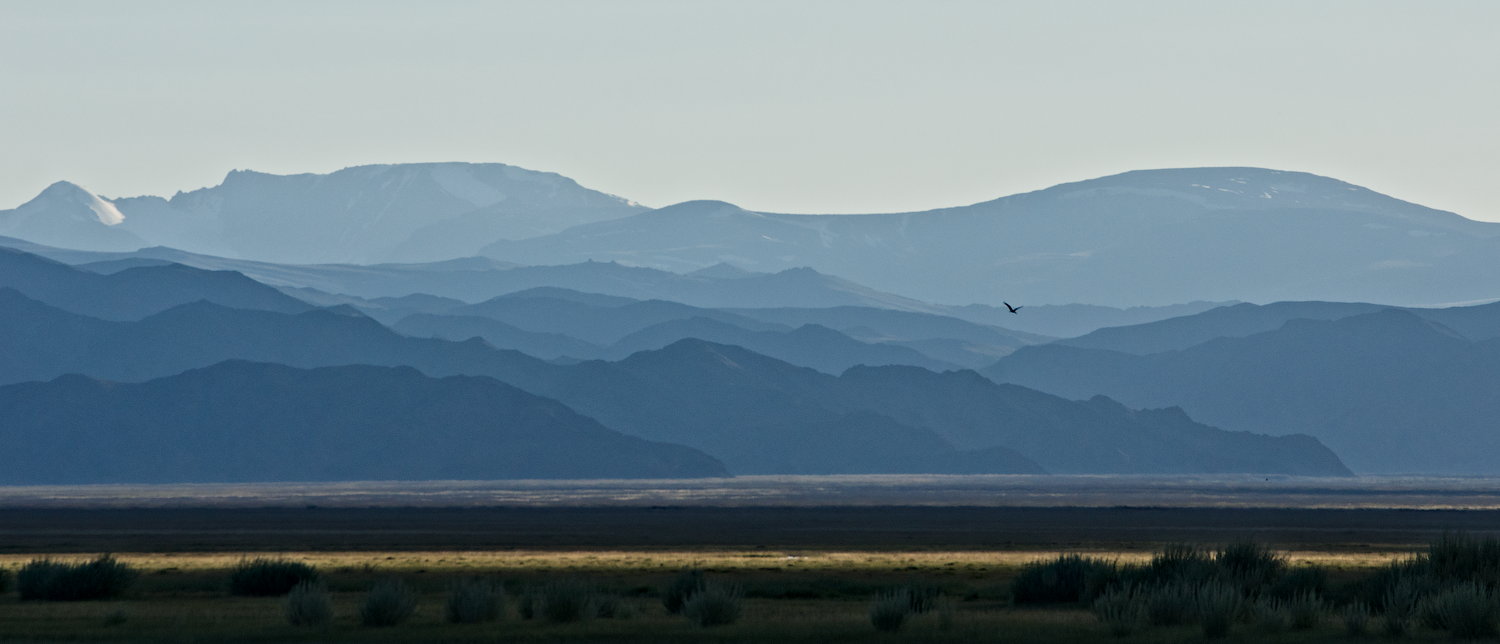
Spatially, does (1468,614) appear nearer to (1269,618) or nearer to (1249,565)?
(1269,618)

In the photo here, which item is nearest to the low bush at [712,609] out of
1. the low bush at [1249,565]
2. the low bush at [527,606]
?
the low bush at [527,606]

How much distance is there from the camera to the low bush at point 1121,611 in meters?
37.2

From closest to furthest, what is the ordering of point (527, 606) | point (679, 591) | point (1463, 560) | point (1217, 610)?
point (1217, 610) → point (527, 606) → point (679, 591) → point (1463, 560)

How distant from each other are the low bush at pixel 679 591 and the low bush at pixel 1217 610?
32.4 feet

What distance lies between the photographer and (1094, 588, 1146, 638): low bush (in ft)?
122

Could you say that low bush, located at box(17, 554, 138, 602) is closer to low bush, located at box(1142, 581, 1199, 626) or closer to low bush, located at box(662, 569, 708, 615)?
low bush, located at box(662, 569, 708, 615)

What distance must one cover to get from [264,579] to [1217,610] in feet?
74.7

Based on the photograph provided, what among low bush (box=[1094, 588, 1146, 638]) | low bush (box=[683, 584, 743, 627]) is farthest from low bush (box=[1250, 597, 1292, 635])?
low bush (box=[683, 584, 743, 627])

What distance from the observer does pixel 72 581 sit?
156 ft

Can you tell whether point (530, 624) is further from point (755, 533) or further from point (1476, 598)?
point (755, 533)

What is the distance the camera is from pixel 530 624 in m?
39.1

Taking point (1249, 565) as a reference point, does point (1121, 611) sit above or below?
below

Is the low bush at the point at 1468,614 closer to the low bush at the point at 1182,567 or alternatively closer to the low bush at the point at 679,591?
the low bush at the point at 1182,567

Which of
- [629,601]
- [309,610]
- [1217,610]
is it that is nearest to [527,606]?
[309,610]
